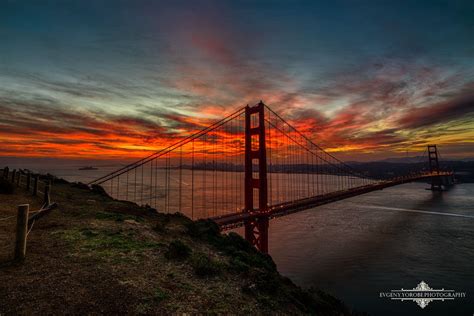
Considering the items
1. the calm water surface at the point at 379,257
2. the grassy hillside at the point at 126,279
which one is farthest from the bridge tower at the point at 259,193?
the grassy hillside at the point at 126,279

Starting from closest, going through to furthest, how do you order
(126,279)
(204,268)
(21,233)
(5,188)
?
(126,279) → (21,233) → (204,268) → (5,188)

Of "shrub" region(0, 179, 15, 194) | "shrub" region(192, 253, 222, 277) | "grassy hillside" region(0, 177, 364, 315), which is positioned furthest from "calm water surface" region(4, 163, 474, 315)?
"shrub" region(0, 179, 15, 194)

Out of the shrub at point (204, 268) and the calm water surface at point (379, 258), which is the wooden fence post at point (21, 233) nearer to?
the shrub at point (204, 268)

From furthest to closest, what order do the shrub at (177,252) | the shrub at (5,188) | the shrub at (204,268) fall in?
the shrub at (5,188) < the shrub at (177,252) < the shrub at (204,268)

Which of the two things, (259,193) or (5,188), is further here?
(259,193)

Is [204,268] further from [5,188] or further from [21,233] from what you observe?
[5,188]

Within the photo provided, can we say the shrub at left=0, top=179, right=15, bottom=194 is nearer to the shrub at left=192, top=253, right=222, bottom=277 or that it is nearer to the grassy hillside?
the grassy hillside

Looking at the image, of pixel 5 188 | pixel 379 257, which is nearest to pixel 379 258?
pixel 379 257

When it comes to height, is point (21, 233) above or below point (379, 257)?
above
